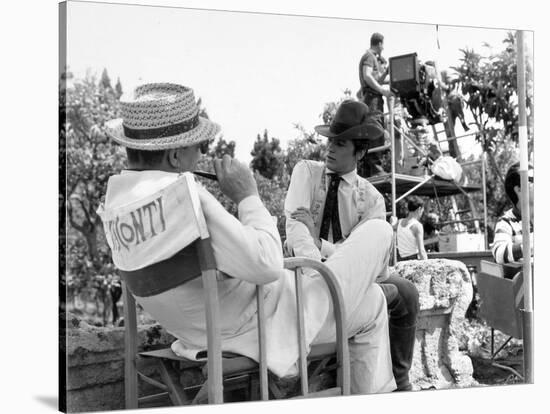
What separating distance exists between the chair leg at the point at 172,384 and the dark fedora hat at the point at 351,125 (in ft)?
5.13

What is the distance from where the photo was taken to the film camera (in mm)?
5871

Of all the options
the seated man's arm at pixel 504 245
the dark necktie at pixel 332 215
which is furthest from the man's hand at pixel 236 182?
the seated man's arm at pixel 504 245

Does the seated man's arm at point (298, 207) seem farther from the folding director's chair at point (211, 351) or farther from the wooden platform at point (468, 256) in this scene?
the wooden platform at point (468, 256)

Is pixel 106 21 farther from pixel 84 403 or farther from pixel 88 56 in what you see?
pixel 84 403

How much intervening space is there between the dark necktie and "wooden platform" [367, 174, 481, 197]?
0.24 m

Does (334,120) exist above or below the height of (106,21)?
below

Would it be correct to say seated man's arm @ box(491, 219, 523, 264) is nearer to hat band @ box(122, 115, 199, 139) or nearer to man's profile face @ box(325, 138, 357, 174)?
man's profile face @ box(325, 138, 357, 174)

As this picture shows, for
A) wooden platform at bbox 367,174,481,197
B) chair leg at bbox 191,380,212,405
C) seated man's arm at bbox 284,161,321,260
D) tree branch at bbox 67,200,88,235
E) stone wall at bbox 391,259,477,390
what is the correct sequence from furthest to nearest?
1. stone wall at bbox 391,259,477,390
2. wooden platform at bbox 367,174,481,197
3. seated man's arm at bbox 284,161,321,260
4. tree branch at bbox 67,200,88,235
5. chair leg at bbox 191,380,212,405

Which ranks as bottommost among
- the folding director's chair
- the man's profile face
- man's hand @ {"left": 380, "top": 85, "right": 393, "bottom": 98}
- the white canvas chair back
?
the folding director's chair

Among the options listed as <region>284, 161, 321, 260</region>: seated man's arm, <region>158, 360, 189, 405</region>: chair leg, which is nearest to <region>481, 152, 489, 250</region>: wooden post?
<region>284, 161, 321, 260</region>: seated man's arm

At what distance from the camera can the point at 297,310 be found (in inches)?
187

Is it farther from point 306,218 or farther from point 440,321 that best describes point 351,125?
point 440,321
